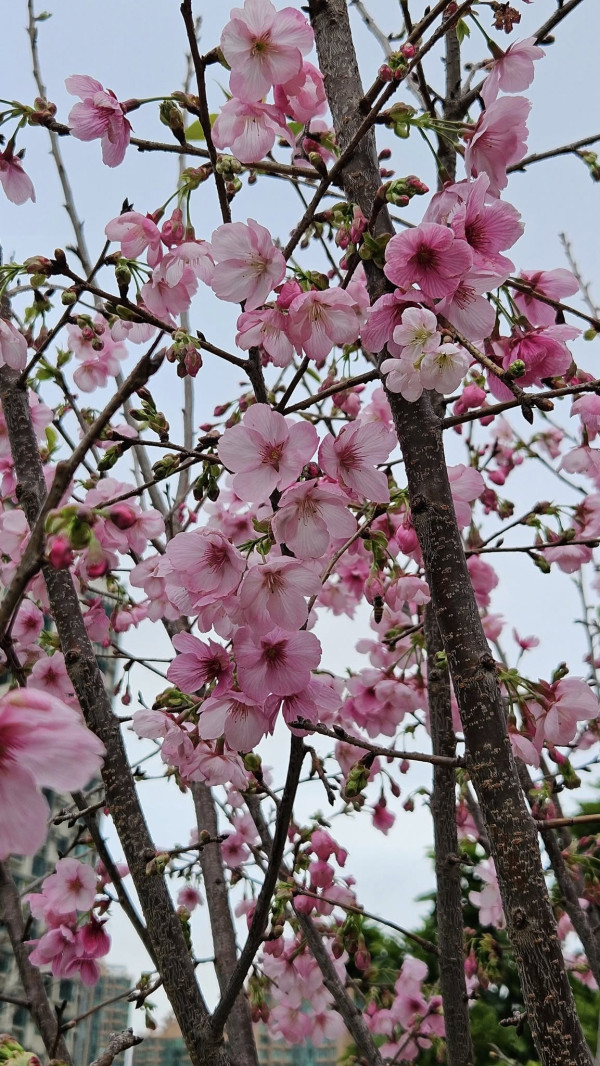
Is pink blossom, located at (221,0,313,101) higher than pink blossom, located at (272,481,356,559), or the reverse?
pink blossom, located at (221,0,313,101)

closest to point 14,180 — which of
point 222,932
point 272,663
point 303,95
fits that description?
point 303,95

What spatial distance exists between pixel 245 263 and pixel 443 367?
0.37 m

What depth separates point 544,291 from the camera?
158 cm

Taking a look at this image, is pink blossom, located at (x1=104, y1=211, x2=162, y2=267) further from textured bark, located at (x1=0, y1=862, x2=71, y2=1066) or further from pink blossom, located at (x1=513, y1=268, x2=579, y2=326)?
textured bark, located at (x1=0, y1=862, x2=71, y2=1066)

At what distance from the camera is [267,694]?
1.25m

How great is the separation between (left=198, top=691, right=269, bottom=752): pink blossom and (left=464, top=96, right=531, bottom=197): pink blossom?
1.00 meters

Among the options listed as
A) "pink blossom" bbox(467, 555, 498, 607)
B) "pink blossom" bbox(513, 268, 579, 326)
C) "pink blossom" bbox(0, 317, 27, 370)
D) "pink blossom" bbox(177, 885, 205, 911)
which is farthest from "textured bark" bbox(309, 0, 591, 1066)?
"pink blossom" bbox(177, 885, 205, 911)

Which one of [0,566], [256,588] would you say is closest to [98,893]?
[0,566]

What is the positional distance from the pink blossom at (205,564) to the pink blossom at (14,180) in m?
0.87

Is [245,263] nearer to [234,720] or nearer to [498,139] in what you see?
[498,139]

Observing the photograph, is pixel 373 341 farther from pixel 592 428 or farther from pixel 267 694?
pixel 592 428

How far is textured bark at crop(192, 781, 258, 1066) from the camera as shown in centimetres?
223

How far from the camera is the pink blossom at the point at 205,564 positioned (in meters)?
1.32

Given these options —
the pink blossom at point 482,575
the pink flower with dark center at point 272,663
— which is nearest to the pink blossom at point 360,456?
the pink flower with dark center at point 272,663
